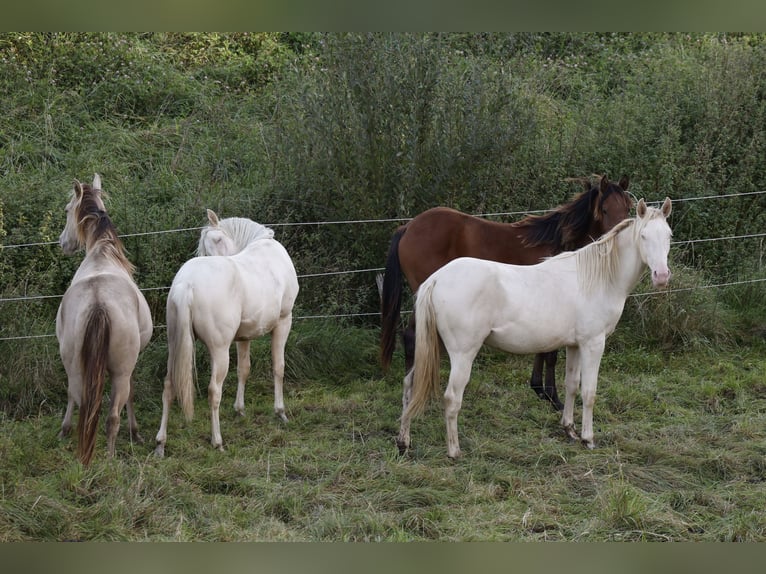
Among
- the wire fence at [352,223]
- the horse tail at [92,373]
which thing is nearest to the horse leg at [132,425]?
the horse tail at [92,373]

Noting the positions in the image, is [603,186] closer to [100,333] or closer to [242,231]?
Answer: [242,231]

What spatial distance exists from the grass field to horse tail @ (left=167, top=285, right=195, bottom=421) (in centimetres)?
43

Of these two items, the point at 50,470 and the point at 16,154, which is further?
the point at 16,154

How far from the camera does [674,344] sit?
7582mm

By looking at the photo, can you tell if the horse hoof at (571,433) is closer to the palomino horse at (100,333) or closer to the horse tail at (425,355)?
the horse tail at (425,355)

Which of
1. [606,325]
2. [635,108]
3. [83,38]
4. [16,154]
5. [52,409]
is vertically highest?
[83,38]

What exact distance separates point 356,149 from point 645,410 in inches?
131

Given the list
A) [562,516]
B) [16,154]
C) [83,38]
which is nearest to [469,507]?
[562,516]

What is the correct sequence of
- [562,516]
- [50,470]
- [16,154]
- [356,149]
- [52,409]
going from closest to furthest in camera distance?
[562,516], [50,470], [52,409], [356,149], [16,154]

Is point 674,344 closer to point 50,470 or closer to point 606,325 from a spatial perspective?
point 606,325

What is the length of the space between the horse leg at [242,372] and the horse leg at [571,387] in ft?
7.76

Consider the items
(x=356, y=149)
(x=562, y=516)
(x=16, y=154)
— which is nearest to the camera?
(x=562, y=516)

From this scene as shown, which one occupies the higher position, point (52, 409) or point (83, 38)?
point (83, 38)

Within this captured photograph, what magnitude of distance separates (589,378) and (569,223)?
54.6 inches
